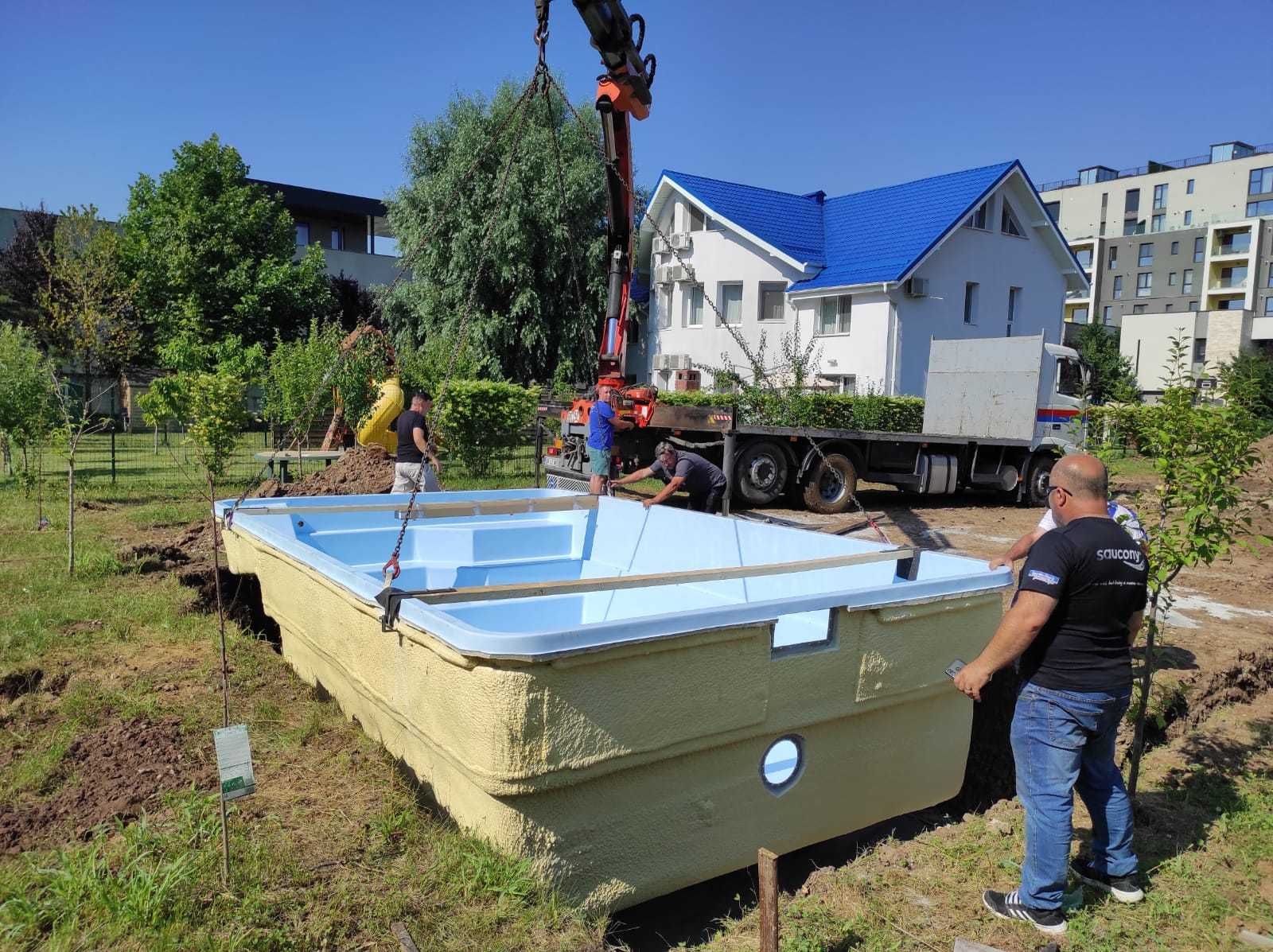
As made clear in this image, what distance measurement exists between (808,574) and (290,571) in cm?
300

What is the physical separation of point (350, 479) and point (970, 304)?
18.6 m

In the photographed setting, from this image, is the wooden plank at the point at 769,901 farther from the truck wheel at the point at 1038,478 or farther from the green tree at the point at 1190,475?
the truck wheel at the point at 1038,478

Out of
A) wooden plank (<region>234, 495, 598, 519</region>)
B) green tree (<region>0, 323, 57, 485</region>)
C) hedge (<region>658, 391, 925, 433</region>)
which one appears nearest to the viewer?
wooden plank (<region>234, 495, 598, 519</region>)

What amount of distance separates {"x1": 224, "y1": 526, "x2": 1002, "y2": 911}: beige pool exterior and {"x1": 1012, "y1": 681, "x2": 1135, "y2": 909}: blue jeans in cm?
71

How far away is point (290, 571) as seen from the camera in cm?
471

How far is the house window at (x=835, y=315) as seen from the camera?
23658 mm

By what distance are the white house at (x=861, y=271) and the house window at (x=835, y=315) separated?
0.03 m

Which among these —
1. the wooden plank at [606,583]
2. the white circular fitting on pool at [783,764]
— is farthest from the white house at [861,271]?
the white circular fitting on pool at [783,764]

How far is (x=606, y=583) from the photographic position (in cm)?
357

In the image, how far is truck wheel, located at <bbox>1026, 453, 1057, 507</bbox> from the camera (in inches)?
600

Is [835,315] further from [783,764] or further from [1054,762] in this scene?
[1054,762]

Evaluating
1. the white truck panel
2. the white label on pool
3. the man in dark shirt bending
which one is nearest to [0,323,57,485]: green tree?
the white label on pool

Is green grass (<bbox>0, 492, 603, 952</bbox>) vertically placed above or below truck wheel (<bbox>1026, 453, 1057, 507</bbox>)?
below

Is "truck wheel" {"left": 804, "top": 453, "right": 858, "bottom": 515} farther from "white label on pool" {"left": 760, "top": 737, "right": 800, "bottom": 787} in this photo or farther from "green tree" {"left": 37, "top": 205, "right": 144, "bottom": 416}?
"green tree" {"left": 37, "top": 205, "right": 144, "bottom": 416}
